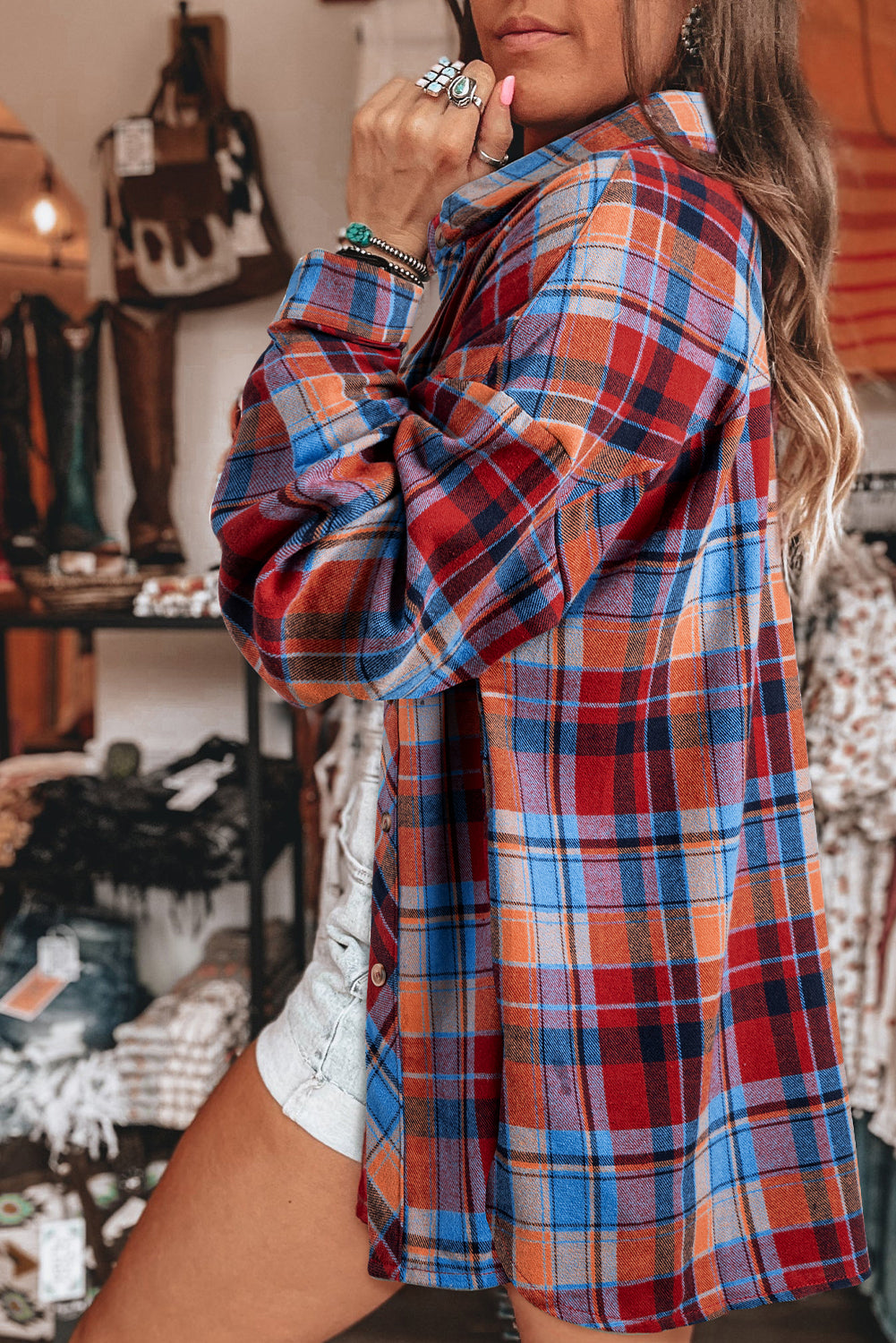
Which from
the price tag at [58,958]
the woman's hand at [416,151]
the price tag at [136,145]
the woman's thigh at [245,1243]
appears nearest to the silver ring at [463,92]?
the woman's hand at [416,151]

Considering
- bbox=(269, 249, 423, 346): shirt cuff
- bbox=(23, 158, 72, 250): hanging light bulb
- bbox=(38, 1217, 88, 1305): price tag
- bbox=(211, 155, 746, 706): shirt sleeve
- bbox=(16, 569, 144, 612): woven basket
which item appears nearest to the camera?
bbox=(211, 155, 746, 706): shirt sleeve

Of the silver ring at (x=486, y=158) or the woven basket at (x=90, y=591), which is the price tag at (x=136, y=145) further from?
the silver ring at (x=486, y=158)

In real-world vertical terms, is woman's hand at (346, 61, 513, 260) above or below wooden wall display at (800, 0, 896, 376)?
below

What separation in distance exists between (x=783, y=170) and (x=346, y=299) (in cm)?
39

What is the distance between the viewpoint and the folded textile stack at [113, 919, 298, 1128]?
1729 mm

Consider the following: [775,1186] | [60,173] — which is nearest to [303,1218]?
[775,1186]

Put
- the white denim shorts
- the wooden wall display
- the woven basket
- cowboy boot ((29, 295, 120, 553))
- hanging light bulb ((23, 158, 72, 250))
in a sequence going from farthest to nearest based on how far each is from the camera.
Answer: hanging light bulb ((23, 158, 72, 250)), cowboy boot ((29, 295, 120, 553)), the woven basket, the wooden wall display, the white denim shorts

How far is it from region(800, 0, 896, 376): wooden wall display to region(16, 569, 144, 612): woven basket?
1.29 meters

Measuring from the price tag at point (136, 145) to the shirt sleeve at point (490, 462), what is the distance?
147 centimetres

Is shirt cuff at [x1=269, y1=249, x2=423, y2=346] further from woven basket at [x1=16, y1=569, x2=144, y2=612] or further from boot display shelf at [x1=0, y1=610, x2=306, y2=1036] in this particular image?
woven basket at [x1=16, y1=569, x2=144, y2=612]

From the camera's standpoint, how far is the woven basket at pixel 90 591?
6.08 ft

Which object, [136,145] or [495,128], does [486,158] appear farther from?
[136,145]

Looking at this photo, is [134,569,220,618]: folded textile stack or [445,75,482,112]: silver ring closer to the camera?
[445,75,482,112]: silver ring

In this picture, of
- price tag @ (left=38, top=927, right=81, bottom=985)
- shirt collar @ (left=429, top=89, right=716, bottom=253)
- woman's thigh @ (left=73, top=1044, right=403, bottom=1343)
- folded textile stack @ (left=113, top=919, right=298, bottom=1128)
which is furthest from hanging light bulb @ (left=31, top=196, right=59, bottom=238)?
woman's thigh @ (left=73, top=1044, right=403, bottom=1343)
